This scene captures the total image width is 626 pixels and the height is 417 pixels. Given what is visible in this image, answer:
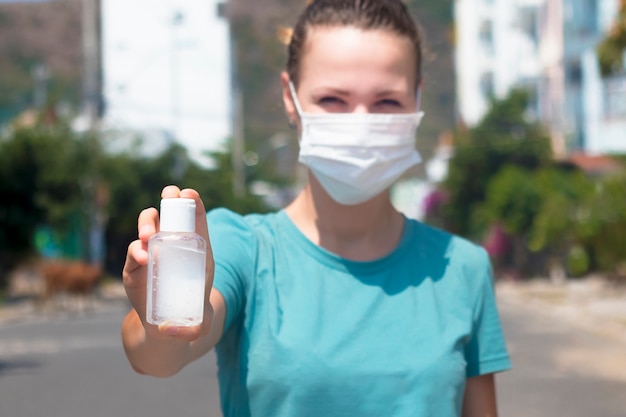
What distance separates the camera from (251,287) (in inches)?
91.0

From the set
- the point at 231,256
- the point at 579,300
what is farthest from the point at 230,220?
the point at 579,300

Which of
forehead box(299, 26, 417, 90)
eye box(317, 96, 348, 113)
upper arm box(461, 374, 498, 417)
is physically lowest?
upper arm box(461, 374, 498, 417)

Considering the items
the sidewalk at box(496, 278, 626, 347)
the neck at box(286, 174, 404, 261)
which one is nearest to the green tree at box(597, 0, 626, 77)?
the sidewalk at box(496, 278, 626, 347)

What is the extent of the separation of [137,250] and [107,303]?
2593 cm

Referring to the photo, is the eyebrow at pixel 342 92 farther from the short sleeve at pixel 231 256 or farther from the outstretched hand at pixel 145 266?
the outstretched hand at pixel 145 266

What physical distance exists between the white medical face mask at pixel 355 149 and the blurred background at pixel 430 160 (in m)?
0.28

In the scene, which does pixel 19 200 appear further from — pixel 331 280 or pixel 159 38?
pixel 159 38

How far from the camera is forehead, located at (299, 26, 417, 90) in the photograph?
95.5 inches

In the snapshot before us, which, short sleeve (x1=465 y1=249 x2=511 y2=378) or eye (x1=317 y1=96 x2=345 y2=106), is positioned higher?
eye (x1=317 y1=96 x2=345 y2=106)

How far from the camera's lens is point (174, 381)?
1183cm

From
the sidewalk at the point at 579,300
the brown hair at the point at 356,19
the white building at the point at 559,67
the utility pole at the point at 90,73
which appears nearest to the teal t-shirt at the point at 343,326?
the brown hair at the point at 356,19

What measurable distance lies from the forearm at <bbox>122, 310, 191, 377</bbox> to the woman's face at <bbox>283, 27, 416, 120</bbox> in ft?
2.36

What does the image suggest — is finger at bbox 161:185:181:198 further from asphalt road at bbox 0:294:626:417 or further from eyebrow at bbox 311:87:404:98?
asphalt road at bbox 0:294:626:417

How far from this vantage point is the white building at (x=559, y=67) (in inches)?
1483
